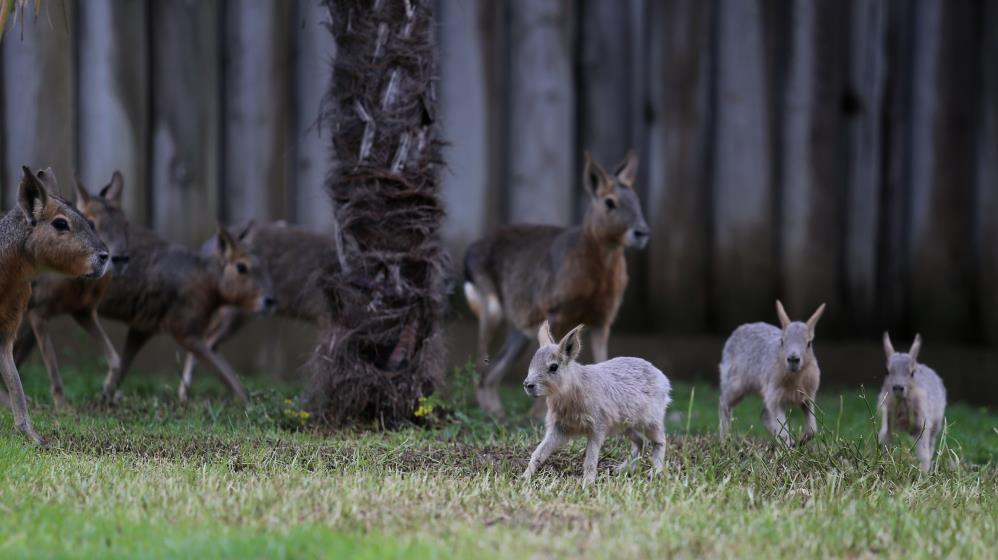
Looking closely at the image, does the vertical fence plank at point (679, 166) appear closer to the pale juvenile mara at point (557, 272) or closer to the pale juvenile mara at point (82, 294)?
the pale juvenile mara at point (557, 272)

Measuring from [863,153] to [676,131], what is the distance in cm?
148

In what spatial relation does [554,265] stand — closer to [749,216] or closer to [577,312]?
[577,312]

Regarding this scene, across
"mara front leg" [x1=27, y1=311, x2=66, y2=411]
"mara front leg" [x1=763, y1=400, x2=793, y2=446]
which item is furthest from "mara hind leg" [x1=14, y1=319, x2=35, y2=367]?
"mara front leg" [x1=763, y1=400, x2=793, y2=446]

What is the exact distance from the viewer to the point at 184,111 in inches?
378

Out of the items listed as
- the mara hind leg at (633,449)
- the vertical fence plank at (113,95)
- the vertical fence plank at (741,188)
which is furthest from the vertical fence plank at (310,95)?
the mara hind leg at (633,449)

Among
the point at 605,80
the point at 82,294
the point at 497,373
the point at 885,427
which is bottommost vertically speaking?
the point at 497,373

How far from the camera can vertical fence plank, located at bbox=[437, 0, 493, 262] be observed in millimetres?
9508

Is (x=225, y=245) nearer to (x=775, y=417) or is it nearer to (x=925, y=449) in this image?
(x=775, y=417)

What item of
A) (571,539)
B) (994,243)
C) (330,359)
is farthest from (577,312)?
(571,539)

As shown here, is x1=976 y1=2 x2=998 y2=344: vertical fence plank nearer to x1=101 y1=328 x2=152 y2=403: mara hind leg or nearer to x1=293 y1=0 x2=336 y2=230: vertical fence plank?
x1=293 y1=0 x2=336 y2=230: vertical fence plank

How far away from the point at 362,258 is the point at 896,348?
467cm

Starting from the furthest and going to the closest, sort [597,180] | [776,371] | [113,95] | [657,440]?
[113,95] < [597,180] < [776,371] < [657,440]

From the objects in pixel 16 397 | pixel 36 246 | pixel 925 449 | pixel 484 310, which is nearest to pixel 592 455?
pixel 925 449

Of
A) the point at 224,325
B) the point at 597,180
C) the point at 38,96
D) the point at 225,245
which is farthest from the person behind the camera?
the point at 224,325
